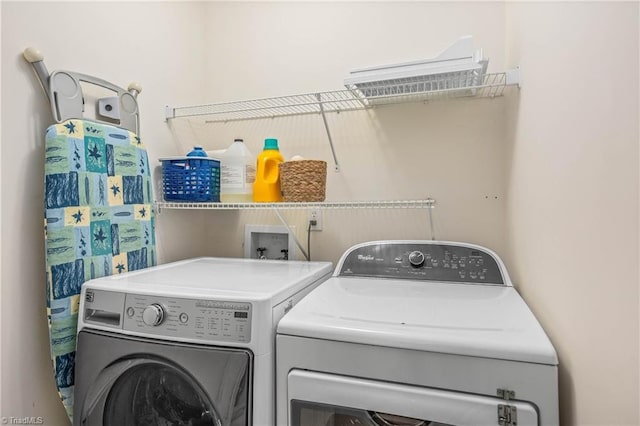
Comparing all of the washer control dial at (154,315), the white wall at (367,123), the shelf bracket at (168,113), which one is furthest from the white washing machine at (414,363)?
the shelf bracket at (168,113)

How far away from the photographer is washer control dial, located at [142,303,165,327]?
43.9 inches

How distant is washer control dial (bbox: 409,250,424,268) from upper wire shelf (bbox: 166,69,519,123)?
2.25 feet

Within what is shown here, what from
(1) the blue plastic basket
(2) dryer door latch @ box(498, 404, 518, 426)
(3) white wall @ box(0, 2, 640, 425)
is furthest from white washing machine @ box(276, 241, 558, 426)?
(1) the blue plastic basket

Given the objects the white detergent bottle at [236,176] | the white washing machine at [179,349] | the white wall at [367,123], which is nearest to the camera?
the white washing machine at [179,349]

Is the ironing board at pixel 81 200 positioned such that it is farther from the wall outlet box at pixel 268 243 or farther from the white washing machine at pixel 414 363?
the white washing machine at pixel 414 363

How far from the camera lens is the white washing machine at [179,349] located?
1028mm

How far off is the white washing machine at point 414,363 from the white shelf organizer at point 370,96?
86cm

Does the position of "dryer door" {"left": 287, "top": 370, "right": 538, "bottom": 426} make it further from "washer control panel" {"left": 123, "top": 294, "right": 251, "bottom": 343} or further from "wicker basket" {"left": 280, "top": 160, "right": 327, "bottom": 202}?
"wicker basket" {"left": 280, "top": 160, "right": 327, "bottom": 202}

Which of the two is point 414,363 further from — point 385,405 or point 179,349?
point 179,349

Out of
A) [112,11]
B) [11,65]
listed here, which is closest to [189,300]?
[11,65]

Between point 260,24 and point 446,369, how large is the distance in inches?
77.8

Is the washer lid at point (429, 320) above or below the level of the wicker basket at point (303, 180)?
below

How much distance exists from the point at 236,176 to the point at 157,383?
0.96 metres

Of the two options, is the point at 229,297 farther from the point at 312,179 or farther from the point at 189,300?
the point at 312,179
